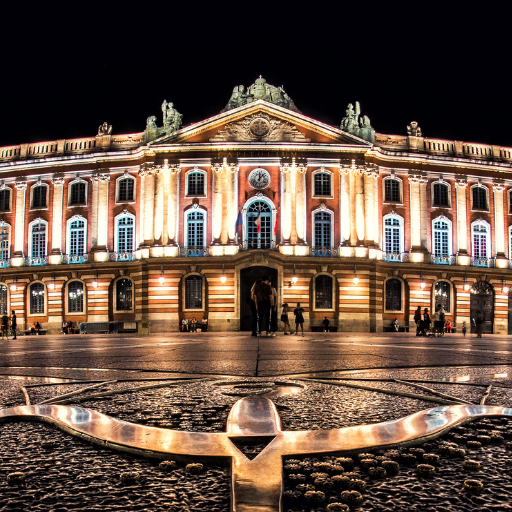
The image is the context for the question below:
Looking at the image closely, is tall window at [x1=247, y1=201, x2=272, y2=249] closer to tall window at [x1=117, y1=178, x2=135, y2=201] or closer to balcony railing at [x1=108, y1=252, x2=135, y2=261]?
balcony railing at [x1=108, y1=252, x2=135, y2=261]

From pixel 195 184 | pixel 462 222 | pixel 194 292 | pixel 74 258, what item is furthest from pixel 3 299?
pixel 462 222

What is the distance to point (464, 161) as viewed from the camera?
111 ft

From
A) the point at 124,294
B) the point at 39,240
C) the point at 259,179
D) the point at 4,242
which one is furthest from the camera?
the point at 4,242

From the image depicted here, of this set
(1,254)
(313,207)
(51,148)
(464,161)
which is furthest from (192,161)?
(464,161)

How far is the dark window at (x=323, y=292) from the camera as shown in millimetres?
30922

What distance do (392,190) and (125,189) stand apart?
16.8 m

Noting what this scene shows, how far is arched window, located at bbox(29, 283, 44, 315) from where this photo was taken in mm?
→ 33734

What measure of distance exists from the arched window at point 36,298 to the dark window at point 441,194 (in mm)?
25648

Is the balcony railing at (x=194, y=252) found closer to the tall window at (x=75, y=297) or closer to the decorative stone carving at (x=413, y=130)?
the tall window at (x=75, y=297)

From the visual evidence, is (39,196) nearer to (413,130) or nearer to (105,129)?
(105,129)

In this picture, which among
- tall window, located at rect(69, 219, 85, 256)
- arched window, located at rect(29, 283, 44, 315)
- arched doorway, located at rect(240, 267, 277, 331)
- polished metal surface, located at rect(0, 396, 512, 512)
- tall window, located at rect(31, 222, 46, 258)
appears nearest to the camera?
polished metal surface, located at rect(0, 396, 512, 512)

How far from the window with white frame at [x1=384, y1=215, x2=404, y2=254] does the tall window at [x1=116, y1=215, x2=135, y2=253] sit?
15772 millimetres

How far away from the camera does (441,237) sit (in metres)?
33.4

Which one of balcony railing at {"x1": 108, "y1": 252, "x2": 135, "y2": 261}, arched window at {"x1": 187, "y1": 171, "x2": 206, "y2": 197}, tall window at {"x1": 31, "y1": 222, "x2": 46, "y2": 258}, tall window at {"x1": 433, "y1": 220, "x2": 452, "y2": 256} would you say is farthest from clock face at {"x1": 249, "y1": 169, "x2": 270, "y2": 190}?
tall window at {"x1": 31, "y1": 222, "x2": 46, "y2": 258}
